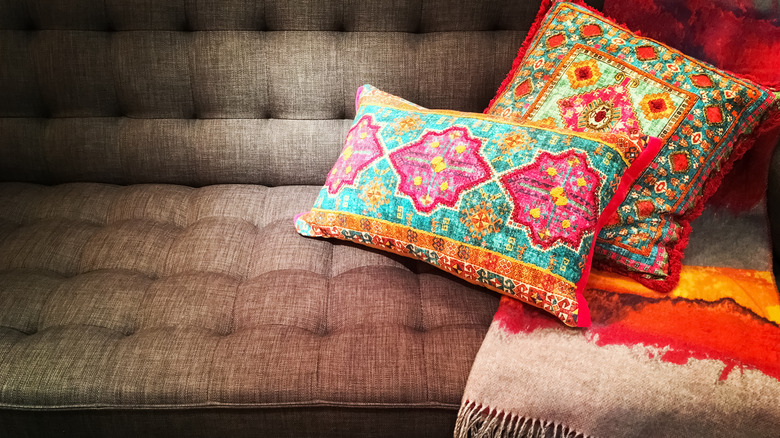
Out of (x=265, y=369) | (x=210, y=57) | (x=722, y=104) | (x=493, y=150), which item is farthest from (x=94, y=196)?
(x=722, y=104)

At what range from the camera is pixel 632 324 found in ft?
3.07

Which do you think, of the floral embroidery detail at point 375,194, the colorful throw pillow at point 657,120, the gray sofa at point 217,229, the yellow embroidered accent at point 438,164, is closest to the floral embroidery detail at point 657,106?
the colorful throw pillow at point 657,120

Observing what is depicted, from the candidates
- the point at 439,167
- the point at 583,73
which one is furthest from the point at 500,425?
the point at 583,73

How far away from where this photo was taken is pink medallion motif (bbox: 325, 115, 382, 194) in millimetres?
1085

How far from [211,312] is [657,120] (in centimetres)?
89

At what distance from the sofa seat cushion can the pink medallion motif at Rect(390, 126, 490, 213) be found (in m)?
0.19

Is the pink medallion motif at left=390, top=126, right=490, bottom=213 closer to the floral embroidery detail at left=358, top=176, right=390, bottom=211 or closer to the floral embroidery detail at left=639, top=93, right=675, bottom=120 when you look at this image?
the floral embroidery detail at left=358, top=176, right=390, bottom=211

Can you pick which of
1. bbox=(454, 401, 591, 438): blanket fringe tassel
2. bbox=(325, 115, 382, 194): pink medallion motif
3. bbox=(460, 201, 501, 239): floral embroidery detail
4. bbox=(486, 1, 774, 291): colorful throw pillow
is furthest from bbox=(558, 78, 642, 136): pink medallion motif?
bbox=(454, 401, 591, 438): blanket fringe tassel

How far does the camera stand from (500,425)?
864mm

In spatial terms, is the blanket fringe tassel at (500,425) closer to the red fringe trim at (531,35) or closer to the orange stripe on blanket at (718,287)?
the orange stripe on blanket at (718,287)

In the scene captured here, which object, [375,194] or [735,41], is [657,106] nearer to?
[735,41]

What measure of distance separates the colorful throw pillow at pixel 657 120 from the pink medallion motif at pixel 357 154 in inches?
11.1

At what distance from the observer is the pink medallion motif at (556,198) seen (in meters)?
0.91

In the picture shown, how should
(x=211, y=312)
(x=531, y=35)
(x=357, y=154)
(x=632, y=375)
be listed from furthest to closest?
(x=531, y=35)
(x=357, y=154)
(x=211, y=312)
(x=632, y=375)
